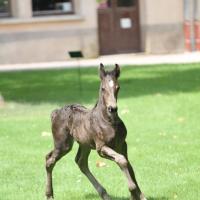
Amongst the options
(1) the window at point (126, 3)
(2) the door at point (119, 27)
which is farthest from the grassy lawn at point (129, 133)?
(1) the window at point (126, 3)

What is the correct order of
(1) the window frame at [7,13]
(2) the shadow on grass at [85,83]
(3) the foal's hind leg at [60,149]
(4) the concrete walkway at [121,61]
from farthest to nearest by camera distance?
1. (1) the window frame at [7,13]
2. (4) the concrete walkway at [121,61]
3. (2) the shadow on grass at [85,83]
4. (3) the foal's hind leg at [60,149]

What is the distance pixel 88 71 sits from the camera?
21500mm

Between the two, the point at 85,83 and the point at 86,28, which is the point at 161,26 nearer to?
the point at 86,28

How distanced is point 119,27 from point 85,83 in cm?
874

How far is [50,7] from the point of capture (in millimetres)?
26359

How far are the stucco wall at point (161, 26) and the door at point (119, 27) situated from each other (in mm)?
315

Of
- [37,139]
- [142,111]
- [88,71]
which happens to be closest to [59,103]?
[142,111]

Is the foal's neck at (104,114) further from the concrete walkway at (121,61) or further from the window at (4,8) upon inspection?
the window at (4,8)

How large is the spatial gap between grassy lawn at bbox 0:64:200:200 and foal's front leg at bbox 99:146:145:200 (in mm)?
911

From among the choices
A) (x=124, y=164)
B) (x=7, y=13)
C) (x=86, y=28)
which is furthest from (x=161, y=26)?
(x=124, y=164)

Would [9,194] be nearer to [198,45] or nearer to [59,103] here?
[59,103]

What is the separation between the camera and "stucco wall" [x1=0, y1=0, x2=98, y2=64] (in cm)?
2569

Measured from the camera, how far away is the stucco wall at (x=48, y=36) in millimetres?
25688

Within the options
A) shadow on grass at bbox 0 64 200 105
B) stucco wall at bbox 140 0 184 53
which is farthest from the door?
shadow on grass at bbox 0 64 200 105
